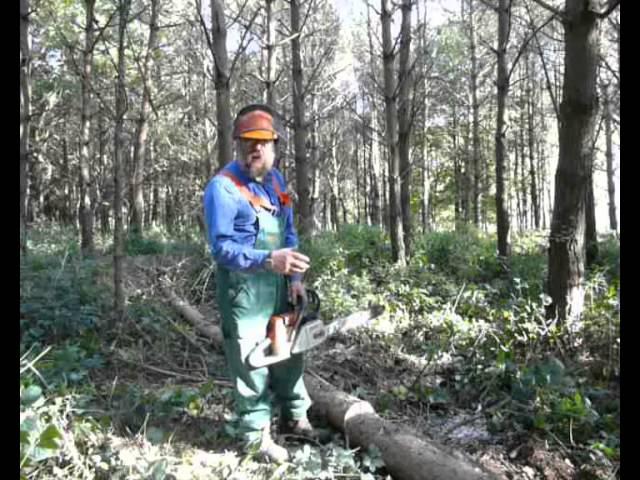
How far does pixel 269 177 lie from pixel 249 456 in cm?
169

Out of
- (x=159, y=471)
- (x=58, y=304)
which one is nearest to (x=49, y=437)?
(x=159, y=471)

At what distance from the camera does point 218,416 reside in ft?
11.9

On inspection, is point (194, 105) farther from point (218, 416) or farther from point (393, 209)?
point (218, 416)

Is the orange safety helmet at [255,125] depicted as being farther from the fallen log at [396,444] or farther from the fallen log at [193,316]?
the fallen log at [193,316]

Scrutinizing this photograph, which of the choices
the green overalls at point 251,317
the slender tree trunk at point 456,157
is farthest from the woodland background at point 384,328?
the slender tree trunk at point 456,157

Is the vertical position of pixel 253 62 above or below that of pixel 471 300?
above

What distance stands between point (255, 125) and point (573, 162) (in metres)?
3.11

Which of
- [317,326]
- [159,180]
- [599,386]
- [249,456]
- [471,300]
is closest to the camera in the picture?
[249,456]

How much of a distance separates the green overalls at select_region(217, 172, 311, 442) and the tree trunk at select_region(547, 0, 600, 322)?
2825 millimetres

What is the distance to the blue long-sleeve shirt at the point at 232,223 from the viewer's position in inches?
110

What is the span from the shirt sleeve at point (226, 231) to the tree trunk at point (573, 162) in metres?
3.10

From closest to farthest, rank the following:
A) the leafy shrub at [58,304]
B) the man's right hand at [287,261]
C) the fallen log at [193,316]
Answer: the man's right hand at [287,261] < the leafy shrub at [58,304] < the fallen log at [193,316]

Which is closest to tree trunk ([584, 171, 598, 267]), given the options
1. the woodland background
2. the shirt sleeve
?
the woodland background
